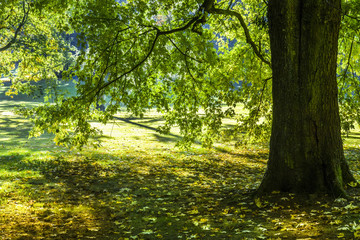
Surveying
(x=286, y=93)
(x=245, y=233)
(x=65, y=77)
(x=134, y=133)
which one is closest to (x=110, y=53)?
(x=65, y=77)

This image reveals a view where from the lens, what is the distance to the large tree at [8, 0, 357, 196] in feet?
22.1

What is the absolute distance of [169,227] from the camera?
6.38m

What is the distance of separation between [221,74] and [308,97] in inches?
240

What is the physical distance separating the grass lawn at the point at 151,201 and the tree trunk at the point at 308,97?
54 cm

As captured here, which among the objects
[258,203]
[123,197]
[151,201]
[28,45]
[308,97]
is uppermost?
[28,45]

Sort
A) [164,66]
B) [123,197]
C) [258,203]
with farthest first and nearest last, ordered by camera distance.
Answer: [164,66] → [123,197] → [258,203]

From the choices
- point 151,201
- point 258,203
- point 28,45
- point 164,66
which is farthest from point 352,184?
point 28,45

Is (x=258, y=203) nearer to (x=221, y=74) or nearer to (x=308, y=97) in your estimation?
(x=308, y=97)

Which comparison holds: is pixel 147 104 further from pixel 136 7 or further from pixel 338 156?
pixel 338 156

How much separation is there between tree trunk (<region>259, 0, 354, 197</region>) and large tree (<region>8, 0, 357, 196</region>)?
0.02 meters

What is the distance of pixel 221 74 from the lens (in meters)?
12.6

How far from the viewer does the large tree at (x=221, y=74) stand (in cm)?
675

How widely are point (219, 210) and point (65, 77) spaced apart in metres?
5.80

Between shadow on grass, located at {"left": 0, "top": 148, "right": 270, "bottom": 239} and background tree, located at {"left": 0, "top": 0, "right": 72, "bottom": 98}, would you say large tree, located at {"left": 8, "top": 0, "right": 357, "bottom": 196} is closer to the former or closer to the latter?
shadow on grass, located at {"left": 0, "top": 148, "right": 270, "bottom": 239}
